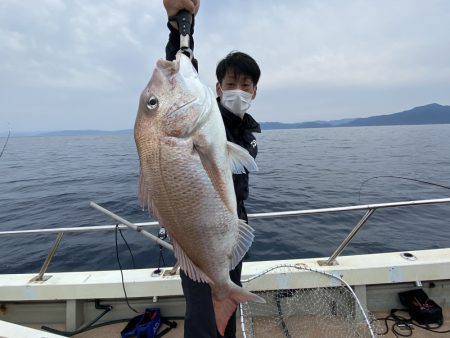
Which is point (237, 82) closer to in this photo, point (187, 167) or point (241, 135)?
point (241, 135)

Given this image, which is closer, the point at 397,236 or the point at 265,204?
Result: the point at 397,236

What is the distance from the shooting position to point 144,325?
342 cm

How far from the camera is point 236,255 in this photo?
1875mm

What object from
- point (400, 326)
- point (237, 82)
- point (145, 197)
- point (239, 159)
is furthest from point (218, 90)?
point (400, 326)

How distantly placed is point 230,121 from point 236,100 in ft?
0.65

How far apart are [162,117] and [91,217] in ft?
31.9

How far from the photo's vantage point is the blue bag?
132 inches

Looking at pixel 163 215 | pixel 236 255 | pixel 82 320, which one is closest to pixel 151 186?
pixel 163 215

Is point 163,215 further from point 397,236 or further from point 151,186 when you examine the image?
point 397,236

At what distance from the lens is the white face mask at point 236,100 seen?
236cm

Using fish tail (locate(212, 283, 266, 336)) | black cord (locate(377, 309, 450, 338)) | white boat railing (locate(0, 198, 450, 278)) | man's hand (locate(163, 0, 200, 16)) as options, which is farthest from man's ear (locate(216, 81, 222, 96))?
black cord (locate(377, 309, 450, 338))

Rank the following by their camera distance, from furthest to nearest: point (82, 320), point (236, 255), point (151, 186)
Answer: point (82, 320) < point (236, 255) < point (151, 186)

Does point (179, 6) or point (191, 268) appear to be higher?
point (179, 6)

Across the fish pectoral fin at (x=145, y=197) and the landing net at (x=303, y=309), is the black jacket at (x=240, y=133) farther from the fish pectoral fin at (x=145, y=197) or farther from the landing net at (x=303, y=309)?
the landing net at (x=303, y=309)
